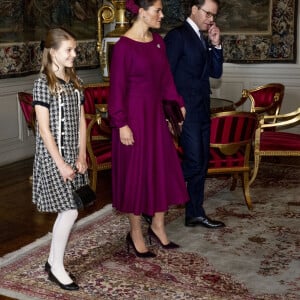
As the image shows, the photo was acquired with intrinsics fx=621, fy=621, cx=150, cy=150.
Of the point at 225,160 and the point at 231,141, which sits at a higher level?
the point at 231,141

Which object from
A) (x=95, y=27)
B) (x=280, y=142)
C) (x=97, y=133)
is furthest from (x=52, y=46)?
(x=95, y=27)

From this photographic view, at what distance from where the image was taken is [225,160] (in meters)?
4.80

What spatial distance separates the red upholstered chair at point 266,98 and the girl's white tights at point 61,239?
11.1 feet

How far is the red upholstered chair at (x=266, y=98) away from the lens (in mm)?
6355

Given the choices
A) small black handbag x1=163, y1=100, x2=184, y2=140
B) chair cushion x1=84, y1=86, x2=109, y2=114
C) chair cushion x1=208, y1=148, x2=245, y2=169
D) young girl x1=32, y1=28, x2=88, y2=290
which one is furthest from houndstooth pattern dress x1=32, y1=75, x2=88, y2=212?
chair cushion x1=84, y1=86, x2=109, y2=114

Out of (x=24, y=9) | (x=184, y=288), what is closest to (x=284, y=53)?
(x=24, y=9)

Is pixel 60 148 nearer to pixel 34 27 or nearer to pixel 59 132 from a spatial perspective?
pixel 59 132

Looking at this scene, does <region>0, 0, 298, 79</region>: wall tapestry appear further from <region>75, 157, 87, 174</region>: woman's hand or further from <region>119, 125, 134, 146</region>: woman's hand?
<region>75, 157, 87, 174</region>: woman's hand

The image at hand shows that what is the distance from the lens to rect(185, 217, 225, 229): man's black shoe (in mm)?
4547

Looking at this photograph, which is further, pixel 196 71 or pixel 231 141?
pixel 231 141

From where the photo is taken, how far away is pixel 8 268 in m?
3.85

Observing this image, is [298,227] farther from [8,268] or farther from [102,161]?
[8,268]

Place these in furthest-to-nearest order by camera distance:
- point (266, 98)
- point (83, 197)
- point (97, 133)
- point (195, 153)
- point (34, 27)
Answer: point (34, 27) → point (266, 98) → point (97, 133) → point (195, 153) → point (83, 197)

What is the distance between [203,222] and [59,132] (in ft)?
5.44
